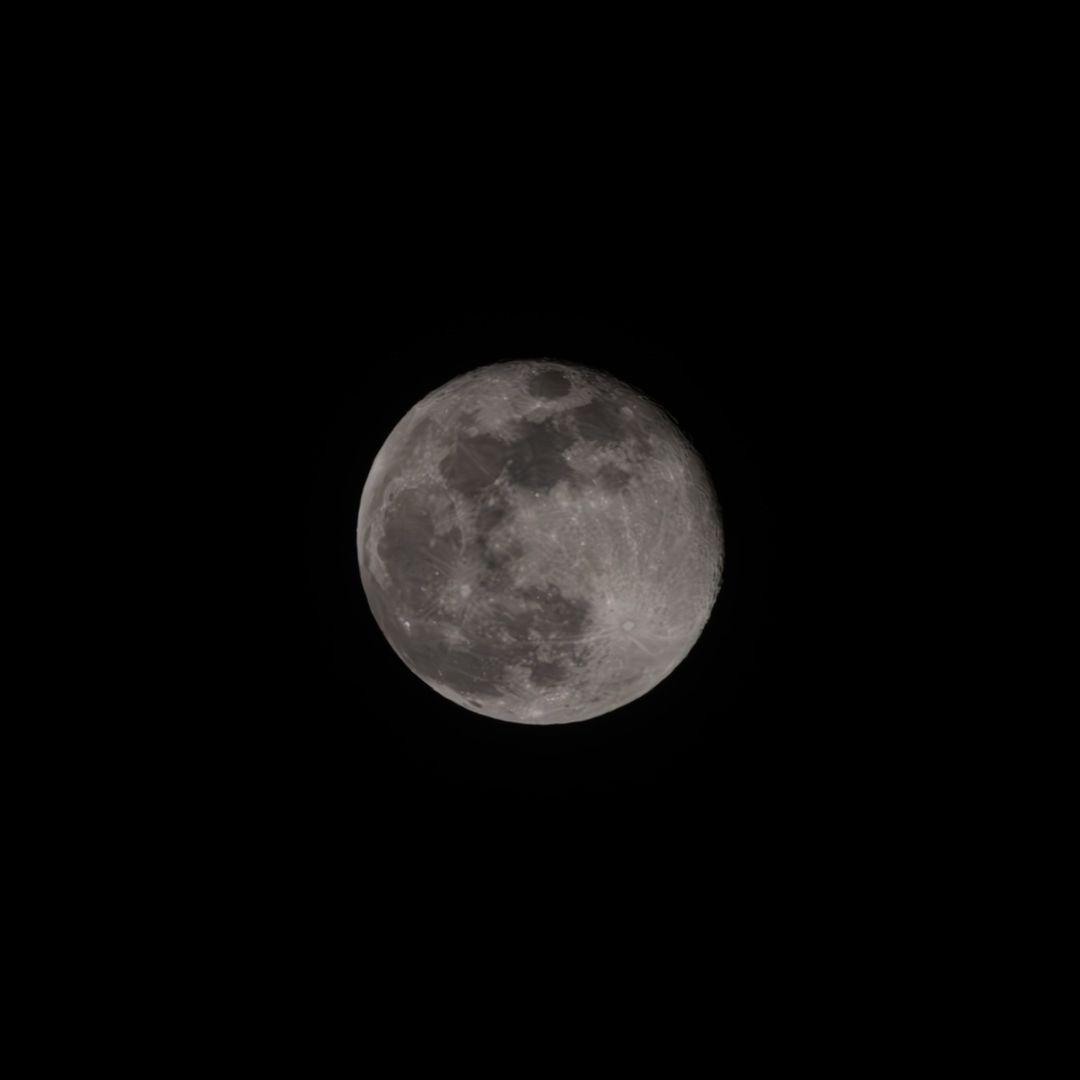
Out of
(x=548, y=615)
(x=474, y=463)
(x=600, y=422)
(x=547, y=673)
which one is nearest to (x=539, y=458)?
(x=474, y=463)

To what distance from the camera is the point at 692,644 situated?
15.6 feet

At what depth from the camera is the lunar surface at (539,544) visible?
4012mm

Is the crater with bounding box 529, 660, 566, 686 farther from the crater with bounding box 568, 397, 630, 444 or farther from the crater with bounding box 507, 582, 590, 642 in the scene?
the crater with bounding box 568, 397, 630, 444

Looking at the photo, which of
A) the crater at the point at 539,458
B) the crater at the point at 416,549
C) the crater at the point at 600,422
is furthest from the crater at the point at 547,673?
the crater at the point at 600,422

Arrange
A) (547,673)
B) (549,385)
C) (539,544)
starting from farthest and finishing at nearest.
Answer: (549,385) < (547,673) < (539,544)

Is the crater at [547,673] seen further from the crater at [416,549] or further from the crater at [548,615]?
the crater at [416,549]

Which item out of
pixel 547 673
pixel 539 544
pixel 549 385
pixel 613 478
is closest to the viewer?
pixel 539 544

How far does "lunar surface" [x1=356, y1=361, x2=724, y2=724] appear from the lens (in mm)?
4012

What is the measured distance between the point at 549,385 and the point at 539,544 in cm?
94

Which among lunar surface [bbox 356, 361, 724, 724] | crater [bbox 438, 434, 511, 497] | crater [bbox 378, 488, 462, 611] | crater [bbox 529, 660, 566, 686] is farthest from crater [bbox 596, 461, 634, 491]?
crater [bbox 529, 660, 566, 686]

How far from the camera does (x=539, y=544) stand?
3977 mm

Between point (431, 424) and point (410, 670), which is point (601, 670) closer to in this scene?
point (410, 670)

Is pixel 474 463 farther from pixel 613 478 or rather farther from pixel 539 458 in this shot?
pixel 613 478

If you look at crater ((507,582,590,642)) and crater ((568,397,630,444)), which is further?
crater ((568,397,630,444))
